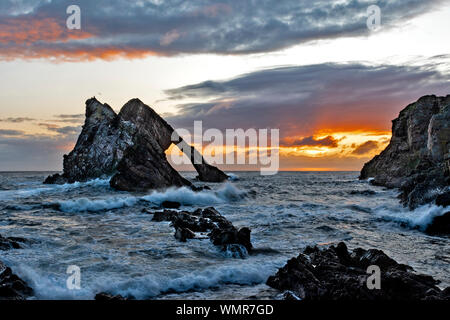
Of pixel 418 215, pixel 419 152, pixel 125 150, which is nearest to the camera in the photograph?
pixel 418 215

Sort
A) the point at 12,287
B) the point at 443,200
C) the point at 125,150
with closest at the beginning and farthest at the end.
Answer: the point at 12,287 → the point at 443,200 → the point at 125,150

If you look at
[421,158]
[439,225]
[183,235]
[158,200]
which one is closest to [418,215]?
[439,225]

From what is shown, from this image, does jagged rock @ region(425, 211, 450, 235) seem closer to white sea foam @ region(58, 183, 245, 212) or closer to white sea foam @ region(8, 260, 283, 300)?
white sea foam @ region(8, 260, 283, 300)

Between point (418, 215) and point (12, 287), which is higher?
point (12, 287)

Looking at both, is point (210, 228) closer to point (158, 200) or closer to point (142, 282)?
point (142, 282)

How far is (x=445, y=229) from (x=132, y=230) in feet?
49.5

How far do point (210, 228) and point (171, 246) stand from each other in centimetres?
354

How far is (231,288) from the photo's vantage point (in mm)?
8484

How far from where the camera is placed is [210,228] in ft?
52.3

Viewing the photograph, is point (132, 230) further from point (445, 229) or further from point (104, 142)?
point (104, 142)

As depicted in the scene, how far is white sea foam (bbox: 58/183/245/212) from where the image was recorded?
78.0 ft

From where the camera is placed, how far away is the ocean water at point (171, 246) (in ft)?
27.9

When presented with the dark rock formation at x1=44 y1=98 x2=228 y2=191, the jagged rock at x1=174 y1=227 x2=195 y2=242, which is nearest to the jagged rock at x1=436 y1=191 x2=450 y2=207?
the jagged rock at x1=174 y1=227 x2=195 y2=242
